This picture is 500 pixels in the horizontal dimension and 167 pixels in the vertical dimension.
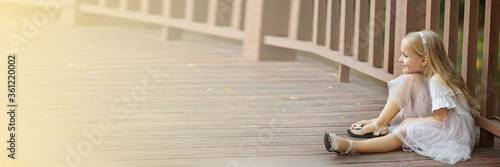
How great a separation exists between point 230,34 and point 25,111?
2716 mm

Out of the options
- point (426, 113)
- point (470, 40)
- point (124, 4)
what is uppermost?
point (124, 4)

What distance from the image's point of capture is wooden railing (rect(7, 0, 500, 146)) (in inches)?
124

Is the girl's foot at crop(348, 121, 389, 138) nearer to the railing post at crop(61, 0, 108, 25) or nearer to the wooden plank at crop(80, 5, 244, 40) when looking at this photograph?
the wooden plank at crop(80, 5, 244, 40)

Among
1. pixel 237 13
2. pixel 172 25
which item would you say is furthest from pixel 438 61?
pixel 172 25

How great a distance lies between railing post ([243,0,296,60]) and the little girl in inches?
99.7

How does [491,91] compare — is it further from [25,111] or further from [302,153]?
[25,111]

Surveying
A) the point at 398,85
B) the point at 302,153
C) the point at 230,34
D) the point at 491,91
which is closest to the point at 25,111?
the point at 302,153

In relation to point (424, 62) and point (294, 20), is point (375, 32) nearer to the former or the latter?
point (424, 62)

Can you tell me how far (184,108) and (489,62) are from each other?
163cm

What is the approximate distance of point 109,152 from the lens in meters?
2.87

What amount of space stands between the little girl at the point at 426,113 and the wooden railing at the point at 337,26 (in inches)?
5.7

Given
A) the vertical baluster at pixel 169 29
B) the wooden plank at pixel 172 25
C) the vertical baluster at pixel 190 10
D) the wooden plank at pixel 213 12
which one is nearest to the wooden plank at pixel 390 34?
the wooden plank at pixel 172 25

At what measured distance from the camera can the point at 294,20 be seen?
17.9 ft

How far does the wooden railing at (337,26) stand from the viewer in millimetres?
3141
